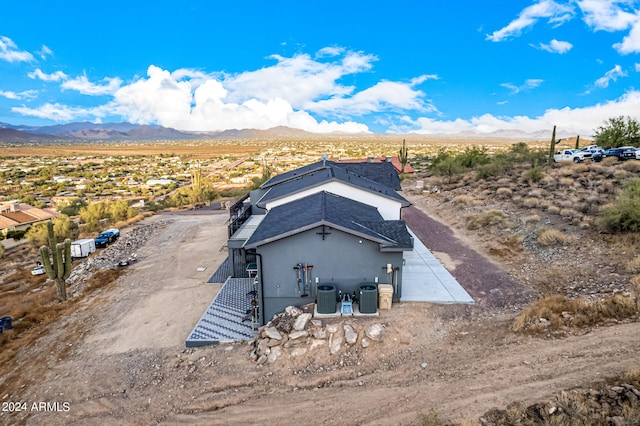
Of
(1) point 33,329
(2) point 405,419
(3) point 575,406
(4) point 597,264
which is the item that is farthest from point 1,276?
(4) point 597,264

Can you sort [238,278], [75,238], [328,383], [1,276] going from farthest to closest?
1. [75,238]
2. [1,276]
3. [238,278]
4. [328,383]

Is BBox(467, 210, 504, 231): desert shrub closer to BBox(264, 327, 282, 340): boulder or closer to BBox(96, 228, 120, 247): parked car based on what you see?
BBox(264, 327, 282, 340): boulder

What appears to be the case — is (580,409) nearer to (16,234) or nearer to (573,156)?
(573,156)

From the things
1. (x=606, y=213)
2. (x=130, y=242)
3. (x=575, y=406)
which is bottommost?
(x=130, y=242)

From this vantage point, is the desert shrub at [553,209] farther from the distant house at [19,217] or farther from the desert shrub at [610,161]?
the distant house at [19,217]

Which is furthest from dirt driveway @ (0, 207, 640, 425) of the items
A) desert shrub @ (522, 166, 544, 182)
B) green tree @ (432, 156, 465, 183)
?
green tree @ (432, 156, 465, 183)

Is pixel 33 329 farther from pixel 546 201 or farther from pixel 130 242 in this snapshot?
pixel 546 201

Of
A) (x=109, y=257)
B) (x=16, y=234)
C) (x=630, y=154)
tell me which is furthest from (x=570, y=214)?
(x=16, y=234)

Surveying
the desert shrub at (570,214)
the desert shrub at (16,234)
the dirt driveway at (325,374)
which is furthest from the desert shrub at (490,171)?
the desert shrub at (16,234)
